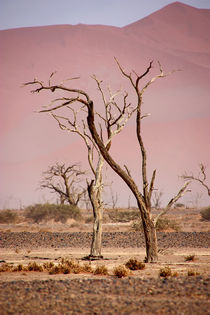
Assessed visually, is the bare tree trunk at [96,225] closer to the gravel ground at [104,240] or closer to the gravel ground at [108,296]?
the gravel ground at [104,240]

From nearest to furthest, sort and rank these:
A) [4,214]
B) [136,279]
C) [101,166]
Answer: [136,279]
[101,166]
[4,214]

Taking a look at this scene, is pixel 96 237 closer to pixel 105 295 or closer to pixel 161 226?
pixel 105 295

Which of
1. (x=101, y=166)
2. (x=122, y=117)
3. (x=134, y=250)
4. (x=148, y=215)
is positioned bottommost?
(x=134, y=250)

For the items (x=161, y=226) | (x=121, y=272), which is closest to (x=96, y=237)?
(x=121, y=272)

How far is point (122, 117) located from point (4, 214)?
34293mm

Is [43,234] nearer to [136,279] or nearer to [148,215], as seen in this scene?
[148,215]

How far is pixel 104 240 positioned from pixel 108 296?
18939 mm

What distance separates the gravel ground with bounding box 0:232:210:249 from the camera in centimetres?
2600

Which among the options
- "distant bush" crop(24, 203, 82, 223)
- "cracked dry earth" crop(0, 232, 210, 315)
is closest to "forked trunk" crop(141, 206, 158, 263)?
"cracked dry earth" crop(0, 232, 210, 315)

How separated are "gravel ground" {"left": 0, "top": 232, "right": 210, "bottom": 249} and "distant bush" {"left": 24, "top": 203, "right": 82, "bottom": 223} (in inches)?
707

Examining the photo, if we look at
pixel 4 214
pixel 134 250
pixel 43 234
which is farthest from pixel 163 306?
pixel 4 214

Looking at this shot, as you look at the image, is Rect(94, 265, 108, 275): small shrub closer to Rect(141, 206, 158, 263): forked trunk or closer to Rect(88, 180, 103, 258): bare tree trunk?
Rect(141, 206, 158, 263): forked trunk

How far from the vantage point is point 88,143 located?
19.6 meters

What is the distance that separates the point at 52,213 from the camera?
4959 centimetres
